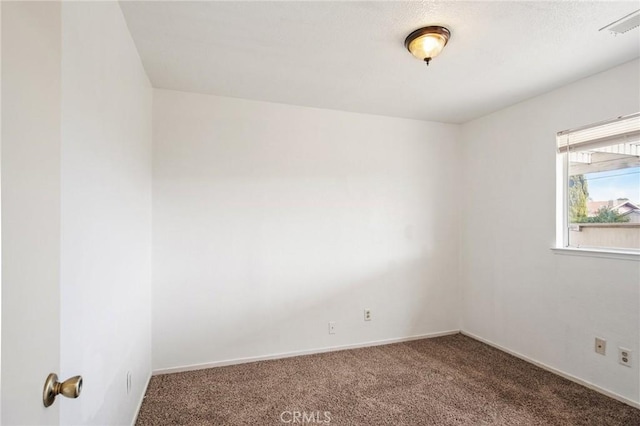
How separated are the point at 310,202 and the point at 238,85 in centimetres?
127

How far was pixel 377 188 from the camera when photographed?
3.56m

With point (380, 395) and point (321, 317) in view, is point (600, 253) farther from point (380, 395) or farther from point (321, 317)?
point (321, 317)

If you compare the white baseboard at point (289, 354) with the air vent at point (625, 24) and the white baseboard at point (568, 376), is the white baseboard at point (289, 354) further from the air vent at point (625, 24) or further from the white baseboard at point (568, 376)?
the air vent at point (625, 24)

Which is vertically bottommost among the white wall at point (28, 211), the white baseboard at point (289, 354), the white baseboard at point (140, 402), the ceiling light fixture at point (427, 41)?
the white baseboard at point (289, 354)

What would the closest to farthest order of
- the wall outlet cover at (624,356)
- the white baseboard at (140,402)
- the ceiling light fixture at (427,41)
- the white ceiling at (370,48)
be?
the white ceiling at (370,48) → the ceiling light fixture at (427,41) → the white baseboard at (140,402) → the wall outlet cover at (624,356)

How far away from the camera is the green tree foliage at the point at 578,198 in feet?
8.98

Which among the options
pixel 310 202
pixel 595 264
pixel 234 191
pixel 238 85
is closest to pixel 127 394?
pixel 234 191

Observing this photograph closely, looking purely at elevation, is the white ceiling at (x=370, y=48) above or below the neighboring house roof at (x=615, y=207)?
above

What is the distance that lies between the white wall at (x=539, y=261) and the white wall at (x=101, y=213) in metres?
3.30

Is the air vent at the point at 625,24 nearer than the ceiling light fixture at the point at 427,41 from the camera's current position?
Yes

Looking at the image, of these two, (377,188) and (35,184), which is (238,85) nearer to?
(377,188)

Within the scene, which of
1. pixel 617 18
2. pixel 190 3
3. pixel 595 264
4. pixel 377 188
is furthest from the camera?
pixel 377 188

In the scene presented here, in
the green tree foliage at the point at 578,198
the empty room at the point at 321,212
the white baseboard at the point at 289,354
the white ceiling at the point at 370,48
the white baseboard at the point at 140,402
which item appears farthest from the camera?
the white baseboard at the point at 289,354

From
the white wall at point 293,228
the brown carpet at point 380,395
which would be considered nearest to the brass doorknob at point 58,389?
the brown carpet at point 380,395
